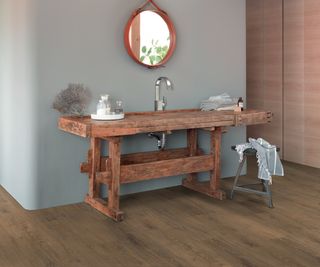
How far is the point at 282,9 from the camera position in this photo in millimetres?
5938

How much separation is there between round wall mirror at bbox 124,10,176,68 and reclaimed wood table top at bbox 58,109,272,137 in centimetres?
50

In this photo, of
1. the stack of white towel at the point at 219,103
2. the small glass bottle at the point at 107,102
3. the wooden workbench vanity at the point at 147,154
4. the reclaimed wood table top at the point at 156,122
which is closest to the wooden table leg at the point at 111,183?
the wooden workbench vanity at the point at 147,154

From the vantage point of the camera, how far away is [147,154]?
14.8 ft

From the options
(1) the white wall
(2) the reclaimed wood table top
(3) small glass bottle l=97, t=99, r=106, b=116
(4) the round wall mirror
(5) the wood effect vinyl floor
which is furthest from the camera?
(4) the round wall mirror

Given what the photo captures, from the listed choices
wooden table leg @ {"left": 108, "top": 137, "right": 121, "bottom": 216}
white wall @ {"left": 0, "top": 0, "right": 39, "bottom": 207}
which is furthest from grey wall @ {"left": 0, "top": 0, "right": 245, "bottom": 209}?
wooden table leg @ {"left": 108, "top": 137, "right": 121, "bottom": 216}

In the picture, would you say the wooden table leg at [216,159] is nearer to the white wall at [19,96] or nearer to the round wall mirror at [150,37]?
the round wall mirror at [150,37]

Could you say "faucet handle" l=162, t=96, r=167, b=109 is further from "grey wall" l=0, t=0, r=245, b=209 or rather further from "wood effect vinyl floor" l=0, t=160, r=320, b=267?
A: "wood effect vinyl floor" l=0, t=160, r=320, b=267

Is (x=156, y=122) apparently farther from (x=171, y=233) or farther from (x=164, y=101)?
(x=171, y=233)

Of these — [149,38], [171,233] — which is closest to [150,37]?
[149,38]

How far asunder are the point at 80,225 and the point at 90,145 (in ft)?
2.65

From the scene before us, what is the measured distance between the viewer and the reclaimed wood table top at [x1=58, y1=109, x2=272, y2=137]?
3684 millimetres

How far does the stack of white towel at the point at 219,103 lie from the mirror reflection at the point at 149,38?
607 millimetres

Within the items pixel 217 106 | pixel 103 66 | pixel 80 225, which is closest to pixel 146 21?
pixel 103 66

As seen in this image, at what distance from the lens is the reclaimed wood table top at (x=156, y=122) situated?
368 cm
